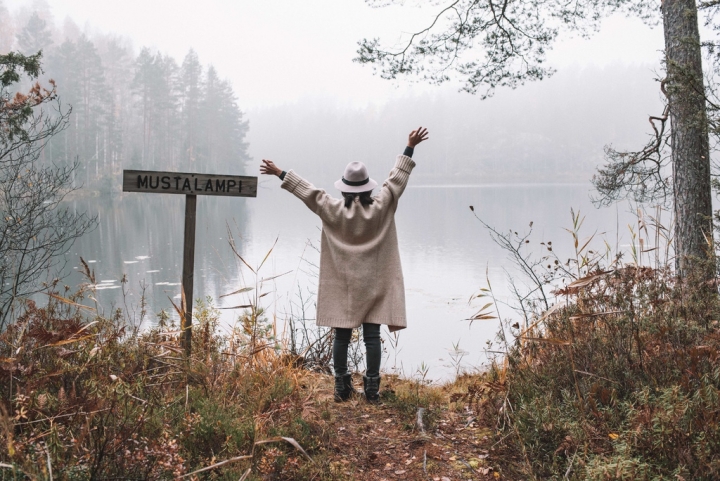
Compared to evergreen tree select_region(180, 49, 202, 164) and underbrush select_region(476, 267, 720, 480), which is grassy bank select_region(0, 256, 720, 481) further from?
evergreen tree select_region(180, 49, 202, 164)

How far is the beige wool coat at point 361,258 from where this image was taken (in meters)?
3.79

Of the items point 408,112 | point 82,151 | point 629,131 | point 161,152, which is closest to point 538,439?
point 82,151

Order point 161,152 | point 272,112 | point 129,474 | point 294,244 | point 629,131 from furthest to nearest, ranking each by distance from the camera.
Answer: point 272,112, point 629,131, point 161,152, point 294,244, point 129,474

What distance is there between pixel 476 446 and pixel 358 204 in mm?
1561

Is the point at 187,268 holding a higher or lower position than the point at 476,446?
higher

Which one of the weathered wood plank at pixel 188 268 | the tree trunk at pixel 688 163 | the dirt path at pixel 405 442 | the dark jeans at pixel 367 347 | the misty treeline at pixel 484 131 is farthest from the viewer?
the misty treeline at pixel 484 131

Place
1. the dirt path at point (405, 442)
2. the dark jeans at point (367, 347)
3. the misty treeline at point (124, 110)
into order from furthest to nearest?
the misty treeline at point (124, 110)
the dark jeans at point (367, 347)
the dirt path at point (405, 442)

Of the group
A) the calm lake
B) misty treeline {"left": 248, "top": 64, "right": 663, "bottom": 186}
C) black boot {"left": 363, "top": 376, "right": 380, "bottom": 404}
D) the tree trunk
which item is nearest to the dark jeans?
black boot {"left": 363, "top": 376, "right": 380, "bottom": 404}

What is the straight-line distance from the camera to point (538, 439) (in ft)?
9.04

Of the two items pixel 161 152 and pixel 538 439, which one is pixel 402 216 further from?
pixel 538 439

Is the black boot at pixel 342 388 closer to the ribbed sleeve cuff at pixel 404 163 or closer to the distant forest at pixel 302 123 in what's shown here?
the ribbed sleeve cuff at pixel 404 163

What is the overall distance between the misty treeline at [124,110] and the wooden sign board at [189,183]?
3167 cm

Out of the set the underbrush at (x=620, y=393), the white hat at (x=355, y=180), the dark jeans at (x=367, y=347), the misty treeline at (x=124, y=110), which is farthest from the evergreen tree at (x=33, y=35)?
the underbrush at (x=620, y=393)

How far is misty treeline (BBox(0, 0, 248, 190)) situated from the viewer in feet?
124
